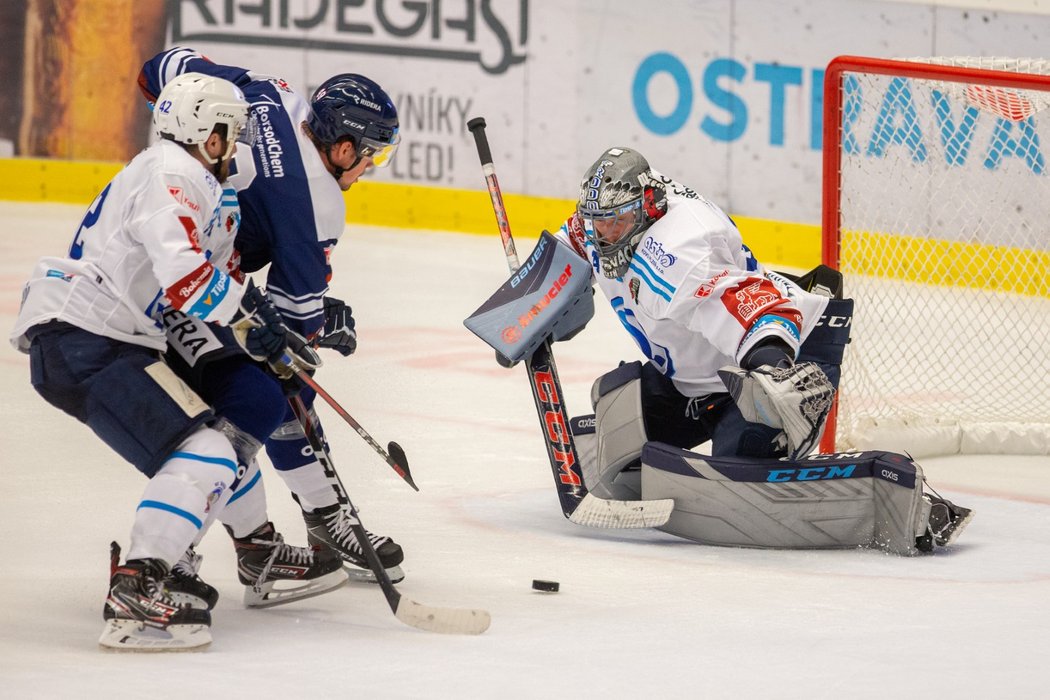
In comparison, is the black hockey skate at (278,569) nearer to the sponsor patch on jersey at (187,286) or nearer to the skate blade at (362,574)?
the skate blade at (362,574)

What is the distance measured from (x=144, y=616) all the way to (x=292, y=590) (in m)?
0.57

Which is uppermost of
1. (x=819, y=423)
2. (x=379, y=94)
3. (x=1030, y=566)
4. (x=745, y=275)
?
(x=379, y=94)

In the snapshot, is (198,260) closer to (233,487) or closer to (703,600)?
(233,487)

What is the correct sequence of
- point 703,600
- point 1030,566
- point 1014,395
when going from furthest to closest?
point 1014,395, point 1030,566, point 703,600

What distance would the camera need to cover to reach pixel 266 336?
3227 millimetres

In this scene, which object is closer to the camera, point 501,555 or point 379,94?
point 379,94

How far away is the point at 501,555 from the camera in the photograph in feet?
13.2

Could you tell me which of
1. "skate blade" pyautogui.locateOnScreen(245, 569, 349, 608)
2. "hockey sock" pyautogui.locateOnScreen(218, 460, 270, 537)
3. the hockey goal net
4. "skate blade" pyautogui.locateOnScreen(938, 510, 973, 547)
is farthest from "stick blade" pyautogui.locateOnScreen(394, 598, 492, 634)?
the hockey goal net

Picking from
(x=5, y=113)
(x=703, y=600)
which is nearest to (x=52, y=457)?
(x=703, y=600)

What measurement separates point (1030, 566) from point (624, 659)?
126 cm

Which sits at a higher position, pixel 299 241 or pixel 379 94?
pixel 379 94

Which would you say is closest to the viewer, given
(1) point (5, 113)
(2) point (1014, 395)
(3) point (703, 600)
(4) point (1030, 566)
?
(3) point (703, 600)

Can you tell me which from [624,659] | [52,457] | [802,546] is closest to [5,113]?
[52,457]

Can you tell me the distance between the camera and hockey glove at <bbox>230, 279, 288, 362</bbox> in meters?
3.21
